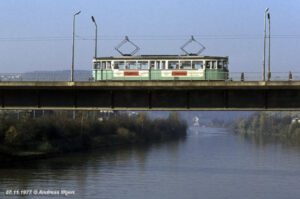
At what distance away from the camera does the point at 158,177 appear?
6888cm

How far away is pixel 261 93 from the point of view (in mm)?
49250

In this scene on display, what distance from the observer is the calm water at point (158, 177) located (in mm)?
57500

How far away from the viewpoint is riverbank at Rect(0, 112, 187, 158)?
3617 inches

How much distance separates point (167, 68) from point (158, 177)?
18.7 m

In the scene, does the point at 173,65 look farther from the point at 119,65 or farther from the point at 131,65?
the point at 119,65

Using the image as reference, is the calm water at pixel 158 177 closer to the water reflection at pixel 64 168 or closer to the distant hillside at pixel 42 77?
the water reflection at pixel 64 168

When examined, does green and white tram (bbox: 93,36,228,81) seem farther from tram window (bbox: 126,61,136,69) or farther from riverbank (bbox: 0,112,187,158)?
riverbank (bbox: 0,112,187,158)

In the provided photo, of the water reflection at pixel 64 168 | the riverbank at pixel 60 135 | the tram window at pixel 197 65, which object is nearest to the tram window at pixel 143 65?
the tram window at pixel 197 65

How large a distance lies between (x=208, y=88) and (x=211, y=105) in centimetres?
207

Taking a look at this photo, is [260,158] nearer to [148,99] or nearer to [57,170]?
[57,170]

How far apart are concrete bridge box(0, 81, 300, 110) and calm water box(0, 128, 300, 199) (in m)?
10.9

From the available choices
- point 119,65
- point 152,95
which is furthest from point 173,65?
point 152,95

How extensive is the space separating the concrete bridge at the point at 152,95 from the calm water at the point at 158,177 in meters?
10.9

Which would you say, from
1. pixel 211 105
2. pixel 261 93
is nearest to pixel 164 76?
pixel 211 105
